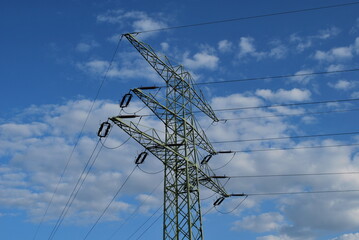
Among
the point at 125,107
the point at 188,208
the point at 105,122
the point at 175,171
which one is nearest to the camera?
the point at 105,122

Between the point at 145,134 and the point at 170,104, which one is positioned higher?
the point at 170,104

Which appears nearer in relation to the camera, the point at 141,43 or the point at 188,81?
the point at 141,43

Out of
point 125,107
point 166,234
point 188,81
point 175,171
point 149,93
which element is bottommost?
point 166,234

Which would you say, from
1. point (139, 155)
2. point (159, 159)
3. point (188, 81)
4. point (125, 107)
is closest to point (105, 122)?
point (125, 107)

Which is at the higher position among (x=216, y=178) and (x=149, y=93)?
(x=149, y=93)

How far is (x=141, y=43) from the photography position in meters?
27.2

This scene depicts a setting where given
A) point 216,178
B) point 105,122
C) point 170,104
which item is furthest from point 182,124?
point 105,122

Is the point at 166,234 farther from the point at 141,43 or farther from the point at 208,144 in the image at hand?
the point at 141,43

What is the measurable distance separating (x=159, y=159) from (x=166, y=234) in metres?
5.31

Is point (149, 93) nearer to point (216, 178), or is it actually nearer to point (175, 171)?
point (175, 171)

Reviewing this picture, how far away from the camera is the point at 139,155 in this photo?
24578 millimetres

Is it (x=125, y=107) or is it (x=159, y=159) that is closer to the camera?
(x=125, y=107)

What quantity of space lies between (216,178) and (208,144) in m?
2.97

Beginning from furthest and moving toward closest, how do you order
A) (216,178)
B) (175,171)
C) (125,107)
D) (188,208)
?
(216,178) < (175,171) < (188,208) < (125,107)
